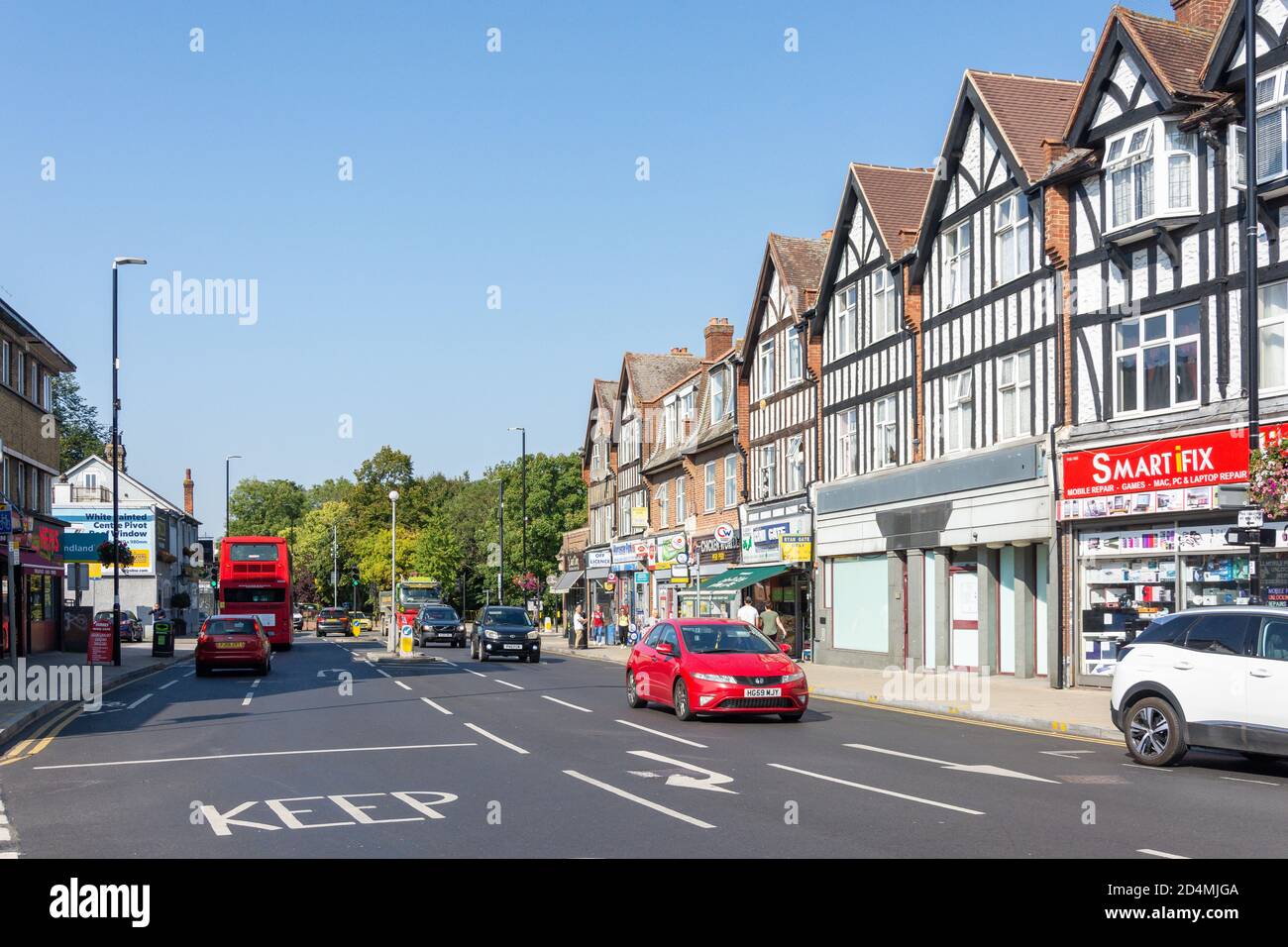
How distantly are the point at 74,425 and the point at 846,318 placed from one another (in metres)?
81.0

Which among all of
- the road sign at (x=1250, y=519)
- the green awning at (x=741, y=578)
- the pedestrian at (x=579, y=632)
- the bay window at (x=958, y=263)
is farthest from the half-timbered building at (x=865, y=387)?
the road sign at (x=1250, y=519)

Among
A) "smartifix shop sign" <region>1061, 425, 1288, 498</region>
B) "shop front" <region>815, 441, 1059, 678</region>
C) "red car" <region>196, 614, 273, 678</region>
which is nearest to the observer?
"smartifix shop sign" <region>1061, 425, 1288, 498</region>

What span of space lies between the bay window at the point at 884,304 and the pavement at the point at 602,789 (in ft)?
51.8

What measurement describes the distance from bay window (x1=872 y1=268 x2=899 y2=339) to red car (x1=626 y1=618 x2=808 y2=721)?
53.2ft

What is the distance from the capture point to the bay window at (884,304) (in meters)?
34.5

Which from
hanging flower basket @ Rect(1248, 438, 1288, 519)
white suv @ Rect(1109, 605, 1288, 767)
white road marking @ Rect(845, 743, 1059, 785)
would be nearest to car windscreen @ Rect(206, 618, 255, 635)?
white road marking @ Rect(845, 743, 1059, 785)

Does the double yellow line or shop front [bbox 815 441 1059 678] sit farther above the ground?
shop front [bbox 815 441 1059 678]

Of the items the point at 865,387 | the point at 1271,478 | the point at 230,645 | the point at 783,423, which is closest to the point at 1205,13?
the point at 865,387

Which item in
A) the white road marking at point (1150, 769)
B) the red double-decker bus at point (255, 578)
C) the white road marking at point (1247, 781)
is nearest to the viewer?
the white road marking at point (1247, 781)

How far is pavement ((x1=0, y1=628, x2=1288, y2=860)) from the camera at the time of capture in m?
9.17

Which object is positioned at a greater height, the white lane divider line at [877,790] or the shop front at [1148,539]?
the shop front at [1148,539]

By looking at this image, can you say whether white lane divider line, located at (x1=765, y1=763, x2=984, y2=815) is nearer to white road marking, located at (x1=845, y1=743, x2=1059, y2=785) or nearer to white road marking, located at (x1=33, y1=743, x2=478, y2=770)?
white road marking, located at (x1=845, y1=743, x2=1059, y2=785)

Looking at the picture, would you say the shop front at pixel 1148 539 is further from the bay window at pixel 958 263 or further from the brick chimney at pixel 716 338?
the brick chimney at pixel 716 338

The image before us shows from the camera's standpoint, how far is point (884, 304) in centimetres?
3525
